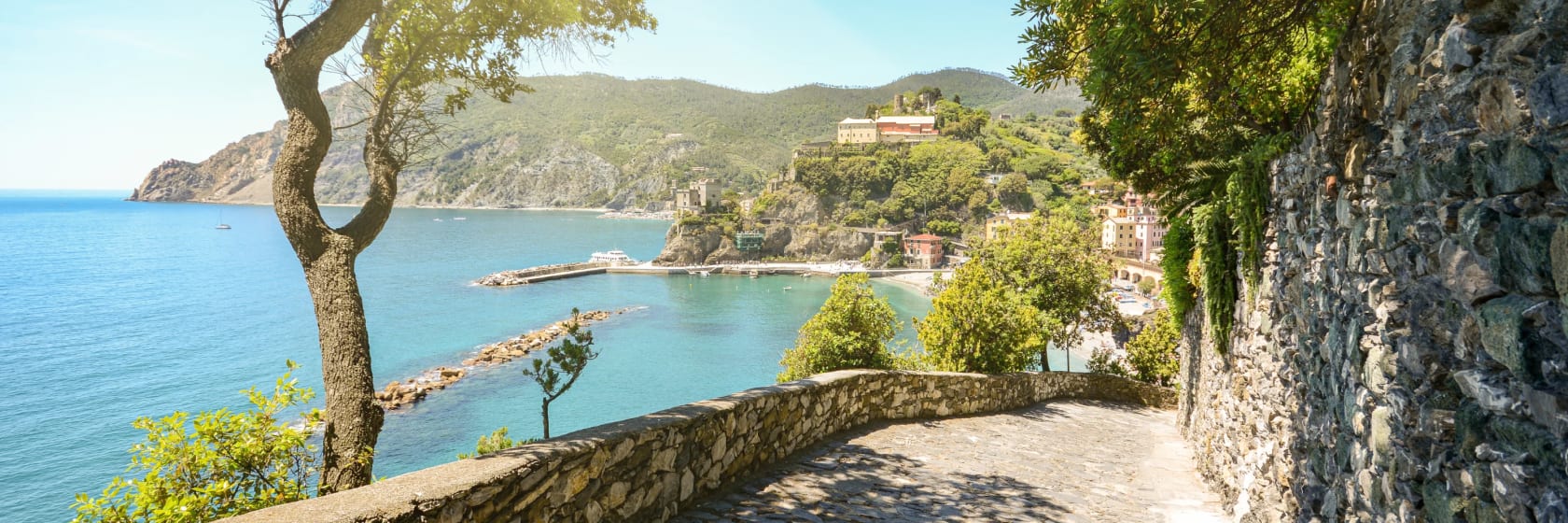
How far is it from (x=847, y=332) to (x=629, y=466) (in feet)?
29.9

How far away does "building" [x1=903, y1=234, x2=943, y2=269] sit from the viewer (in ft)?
304

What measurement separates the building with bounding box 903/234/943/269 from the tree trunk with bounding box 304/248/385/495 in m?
89.6

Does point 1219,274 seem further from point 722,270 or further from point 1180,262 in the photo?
point 722,270

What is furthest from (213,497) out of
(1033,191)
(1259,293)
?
(1033,191)

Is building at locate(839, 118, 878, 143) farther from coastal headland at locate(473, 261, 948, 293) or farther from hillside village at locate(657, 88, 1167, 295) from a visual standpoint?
coastal headland at locate(473, 261, 948, 293)

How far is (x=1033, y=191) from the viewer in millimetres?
101125

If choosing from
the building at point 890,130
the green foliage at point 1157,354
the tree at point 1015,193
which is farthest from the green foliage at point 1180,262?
the building at point 890,130

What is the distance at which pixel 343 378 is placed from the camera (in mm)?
5242

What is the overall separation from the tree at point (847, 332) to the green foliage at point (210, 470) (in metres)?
9.02

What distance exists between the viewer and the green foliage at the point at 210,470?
4414 mm

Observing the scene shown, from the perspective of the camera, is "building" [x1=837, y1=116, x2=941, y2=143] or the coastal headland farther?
"building" [x1=837, y1=116, x2=941, y2=143]

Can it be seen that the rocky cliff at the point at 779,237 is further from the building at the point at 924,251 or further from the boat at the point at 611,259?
the building at the point at 924,251

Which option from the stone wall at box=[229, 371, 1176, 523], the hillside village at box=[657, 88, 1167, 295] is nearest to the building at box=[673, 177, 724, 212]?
the hillside village at box=[657, 88, 1167, 295]

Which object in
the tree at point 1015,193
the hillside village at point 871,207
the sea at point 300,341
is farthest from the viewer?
the tree at point 1015,193
